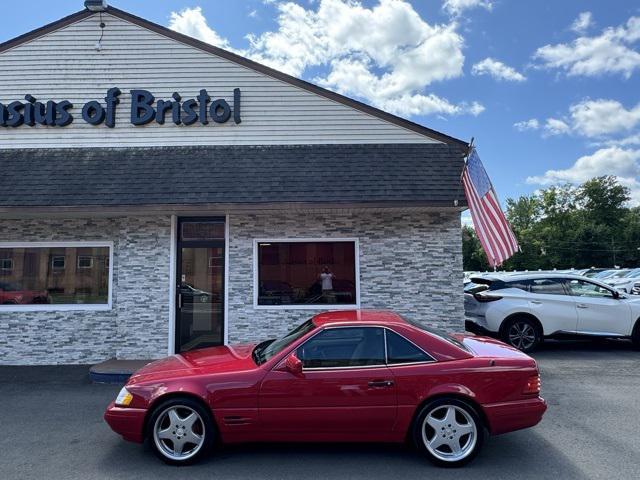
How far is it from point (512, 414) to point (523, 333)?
551 cm

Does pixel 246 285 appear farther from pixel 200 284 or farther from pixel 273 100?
pixel 273 100

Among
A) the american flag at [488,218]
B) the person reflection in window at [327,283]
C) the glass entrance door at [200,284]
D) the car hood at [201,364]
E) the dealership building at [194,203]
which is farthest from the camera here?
the person reflection in window at [327,283]

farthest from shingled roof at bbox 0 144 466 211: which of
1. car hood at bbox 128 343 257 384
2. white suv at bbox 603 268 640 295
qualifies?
white suv at bbox 603 268 640 295

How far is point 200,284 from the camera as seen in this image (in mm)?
8812

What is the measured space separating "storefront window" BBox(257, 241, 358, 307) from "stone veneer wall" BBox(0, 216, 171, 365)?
190 cm

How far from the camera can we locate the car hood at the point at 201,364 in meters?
4.52

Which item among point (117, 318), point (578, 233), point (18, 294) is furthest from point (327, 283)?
point (578, 233)

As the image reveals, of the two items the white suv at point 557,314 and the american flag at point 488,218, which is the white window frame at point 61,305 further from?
the white suv at point 557,314

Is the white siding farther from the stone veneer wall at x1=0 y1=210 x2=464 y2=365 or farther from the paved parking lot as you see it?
the paved parking lot

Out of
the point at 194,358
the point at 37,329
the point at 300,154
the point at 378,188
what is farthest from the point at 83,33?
the point at 194,358

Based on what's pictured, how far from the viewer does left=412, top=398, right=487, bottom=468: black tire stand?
13.9ft

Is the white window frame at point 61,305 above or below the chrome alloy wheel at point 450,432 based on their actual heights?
above

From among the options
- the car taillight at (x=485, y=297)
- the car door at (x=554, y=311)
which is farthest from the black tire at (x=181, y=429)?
the car door at (x=554, y=311)

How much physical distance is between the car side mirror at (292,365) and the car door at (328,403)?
0.10 feet
